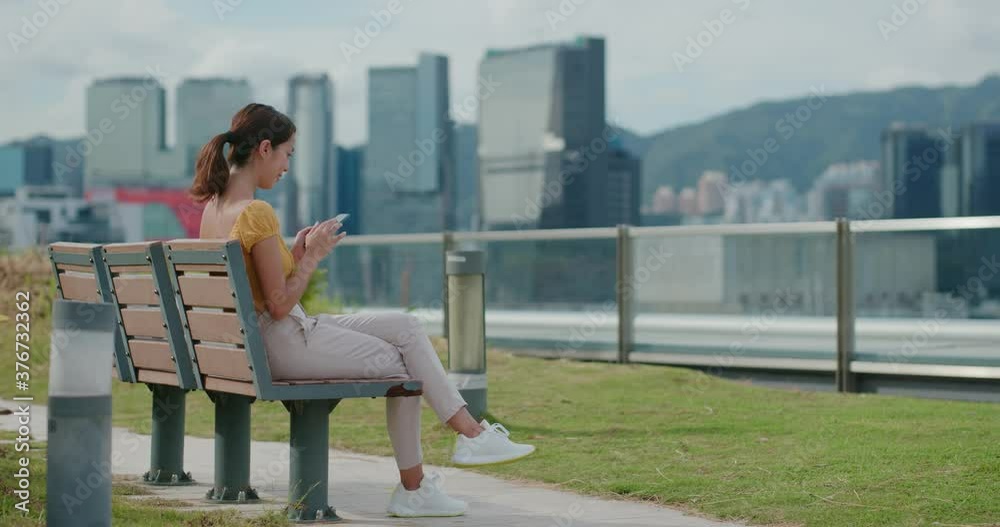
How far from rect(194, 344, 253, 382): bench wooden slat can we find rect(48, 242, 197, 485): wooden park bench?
21 cm

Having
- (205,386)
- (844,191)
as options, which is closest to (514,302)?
(205,386)

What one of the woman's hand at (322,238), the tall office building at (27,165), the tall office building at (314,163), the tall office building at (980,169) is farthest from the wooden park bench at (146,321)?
the tall office building at (980,169)

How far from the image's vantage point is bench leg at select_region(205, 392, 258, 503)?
582 cm

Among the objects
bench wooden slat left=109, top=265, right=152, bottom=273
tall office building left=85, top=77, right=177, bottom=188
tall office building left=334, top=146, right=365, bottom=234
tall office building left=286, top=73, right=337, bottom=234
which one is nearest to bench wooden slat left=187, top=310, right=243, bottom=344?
bench wooden slat left=109, top=265, right=152, bottom=273

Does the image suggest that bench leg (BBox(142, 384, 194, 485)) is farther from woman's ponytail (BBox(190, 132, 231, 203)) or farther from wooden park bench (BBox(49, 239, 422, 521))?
woman's ponytail (BBox(190, 132, 231, 203))

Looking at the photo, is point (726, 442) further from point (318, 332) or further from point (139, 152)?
point (139, 152)

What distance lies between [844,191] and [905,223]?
Result: 156418 mm

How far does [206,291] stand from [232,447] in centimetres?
81

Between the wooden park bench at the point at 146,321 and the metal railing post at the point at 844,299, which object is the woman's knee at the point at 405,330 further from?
the metal railing post at the point at 844,299

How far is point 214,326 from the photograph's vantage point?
5.35 m

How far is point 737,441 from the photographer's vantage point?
750 cm

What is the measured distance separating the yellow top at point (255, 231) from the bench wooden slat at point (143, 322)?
0.69 metres

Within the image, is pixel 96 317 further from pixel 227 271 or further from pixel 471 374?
pixel 471 374

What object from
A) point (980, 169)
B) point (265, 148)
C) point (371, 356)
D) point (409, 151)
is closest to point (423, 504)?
point (371, 356)
